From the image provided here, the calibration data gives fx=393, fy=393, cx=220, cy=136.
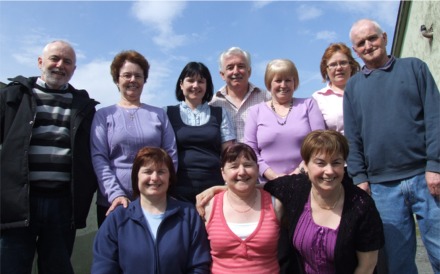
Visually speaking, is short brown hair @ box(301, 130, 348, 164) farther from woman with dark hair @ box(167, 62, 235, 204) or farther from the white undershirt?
woman with dark hair @ box(167, 62, 235, 204)

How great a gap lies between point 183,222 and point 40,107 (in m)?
1.67

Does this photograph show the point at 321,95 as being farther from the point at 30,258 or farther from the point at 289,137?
the point at 30,258

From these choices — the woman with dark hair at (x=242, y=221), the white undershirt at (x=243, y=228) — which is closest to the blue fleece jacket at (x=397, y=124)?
the woman with dark hair at (x=242, y=221)

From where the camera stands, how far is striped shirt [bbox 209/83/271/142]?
4160mm

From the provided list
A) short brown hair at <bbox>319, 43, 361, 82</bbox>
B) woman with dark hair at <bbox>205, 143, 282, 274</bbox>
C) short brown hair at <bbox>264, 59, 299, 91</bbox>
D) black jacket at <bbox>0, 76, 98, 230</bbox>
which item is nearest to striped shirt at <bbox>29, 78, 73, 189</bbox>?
black jacket at <bbox>0, 76, 98, 230</bbox>

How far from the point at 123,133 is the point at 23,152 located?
2.77ft

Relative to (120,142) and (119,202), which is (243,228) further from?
(120,142)

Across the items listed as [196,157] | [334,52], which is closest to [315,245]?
[196,157]

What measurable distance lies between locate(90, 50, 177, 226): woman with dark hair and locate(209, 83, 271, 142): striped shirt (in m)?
0.77

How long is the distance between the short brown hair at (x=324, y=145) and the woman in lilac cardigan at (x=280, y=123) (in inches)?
22.8

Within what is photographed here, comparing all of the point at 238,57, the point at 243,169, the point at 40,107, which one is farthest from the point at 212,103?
the point at 40,107

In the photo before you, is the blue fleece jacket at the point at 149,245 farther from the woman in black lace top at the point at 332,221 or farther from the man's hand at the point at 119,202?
the woman in black lace top at the point at 332,221

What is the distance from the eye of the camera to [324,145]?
2912 mm

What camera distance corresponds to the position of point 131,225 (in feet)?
10.2
